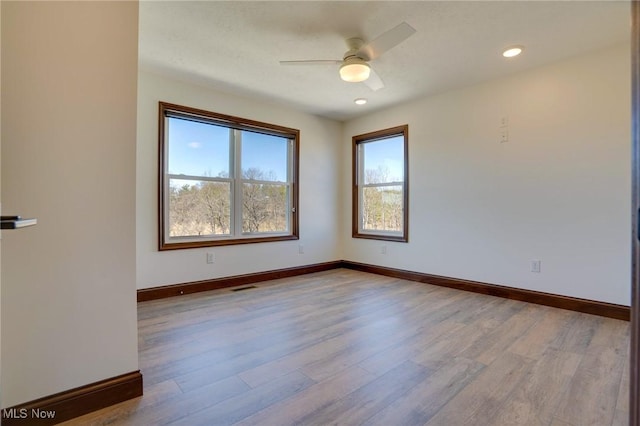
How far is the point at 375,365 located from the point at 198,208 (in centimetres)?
277

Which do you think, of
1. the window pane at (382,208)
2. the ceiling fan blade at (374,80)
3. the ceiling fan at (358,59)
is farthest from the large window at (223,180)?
the ceiling fan blade at (374,80)

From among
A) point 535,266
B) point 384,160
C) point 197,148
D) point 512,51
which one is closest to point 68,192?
point 197,148

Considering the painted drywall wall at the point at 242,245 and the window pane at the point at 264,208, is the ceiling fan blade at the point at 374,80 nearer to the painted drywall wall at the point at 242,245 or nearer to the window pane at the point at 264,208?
the painted drywall wall at the point at 242,245

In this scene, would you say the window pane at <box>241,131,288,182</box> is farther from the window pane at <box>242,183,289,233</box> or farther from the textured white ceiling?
the textured white ceiling

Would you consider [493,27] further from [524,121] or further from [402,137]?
[402,137]

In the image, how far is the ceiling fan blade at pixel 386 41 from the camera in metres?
2.13

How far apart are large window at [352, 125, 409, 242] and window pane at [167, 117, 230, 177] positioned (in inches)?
83.1

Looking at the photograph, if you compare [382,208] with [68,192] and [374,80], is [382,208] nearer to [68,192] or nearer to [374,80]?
[374,80]

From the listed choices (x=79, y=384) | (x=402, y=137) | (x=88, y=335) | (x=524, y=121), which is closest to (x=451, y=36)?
(x=524, y=121)

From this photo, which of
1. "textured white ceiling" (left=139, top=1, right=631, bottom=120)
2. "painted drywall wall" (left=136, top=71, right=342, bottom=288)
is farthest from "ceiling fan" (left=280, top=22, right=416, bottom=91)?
"painted drywall wall" (left=136, top=71, right=342, bottom=288)
